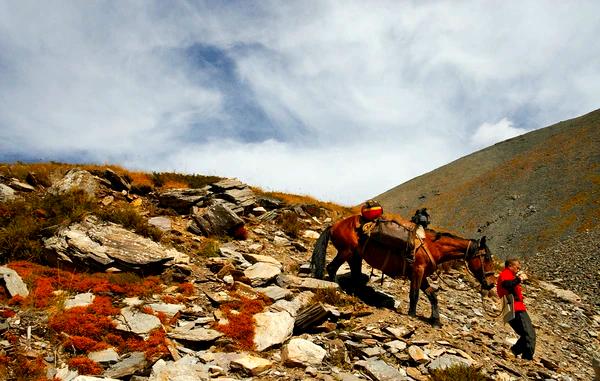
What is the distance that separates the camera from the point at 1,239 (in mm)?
9648

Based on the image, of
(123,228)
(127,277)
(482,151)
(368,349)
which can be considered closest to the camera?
(368,349)

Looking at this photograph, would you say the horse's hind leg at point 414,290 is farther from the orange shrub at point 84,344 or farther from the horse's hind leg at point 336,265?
the orange shrub at point 84,344

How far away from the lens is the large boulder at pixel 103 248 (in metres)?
9.45

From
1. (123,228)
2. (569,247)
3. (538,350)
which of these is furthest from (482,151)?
(123,228)

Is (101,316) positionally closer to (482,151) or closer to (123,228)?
(123,228)

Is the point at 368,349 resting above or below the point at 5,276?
below

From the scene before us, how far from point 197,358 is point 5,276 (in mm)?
4801

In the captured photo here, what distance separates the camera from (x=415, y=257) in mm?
9969

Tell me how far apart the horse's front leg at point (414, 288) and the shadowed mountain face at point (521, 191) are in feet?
79.2

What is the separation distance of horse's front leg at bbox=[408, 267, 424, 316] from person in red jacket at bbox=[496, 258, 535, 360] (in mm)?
1905

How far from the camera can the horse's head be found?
9844 millimetres

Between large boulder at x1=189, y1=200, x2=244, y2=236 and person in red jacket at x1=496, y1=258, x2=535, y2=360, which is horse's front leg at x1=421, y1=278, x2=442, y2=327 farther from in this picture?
large boulder at x1=189, y1=200, x2=244, y2=236

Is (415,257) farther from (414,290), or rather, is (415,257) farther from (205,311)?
(205,311)

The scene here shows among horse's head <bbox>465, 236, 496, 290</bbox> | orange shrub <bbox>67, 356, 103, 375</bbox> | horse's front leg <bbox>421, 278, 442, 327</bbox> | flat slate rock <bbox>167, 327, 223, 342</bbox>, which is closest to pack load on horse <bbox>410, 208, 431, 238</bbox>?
horse's head <bbox>465, 236, 496, 290</bbox>
